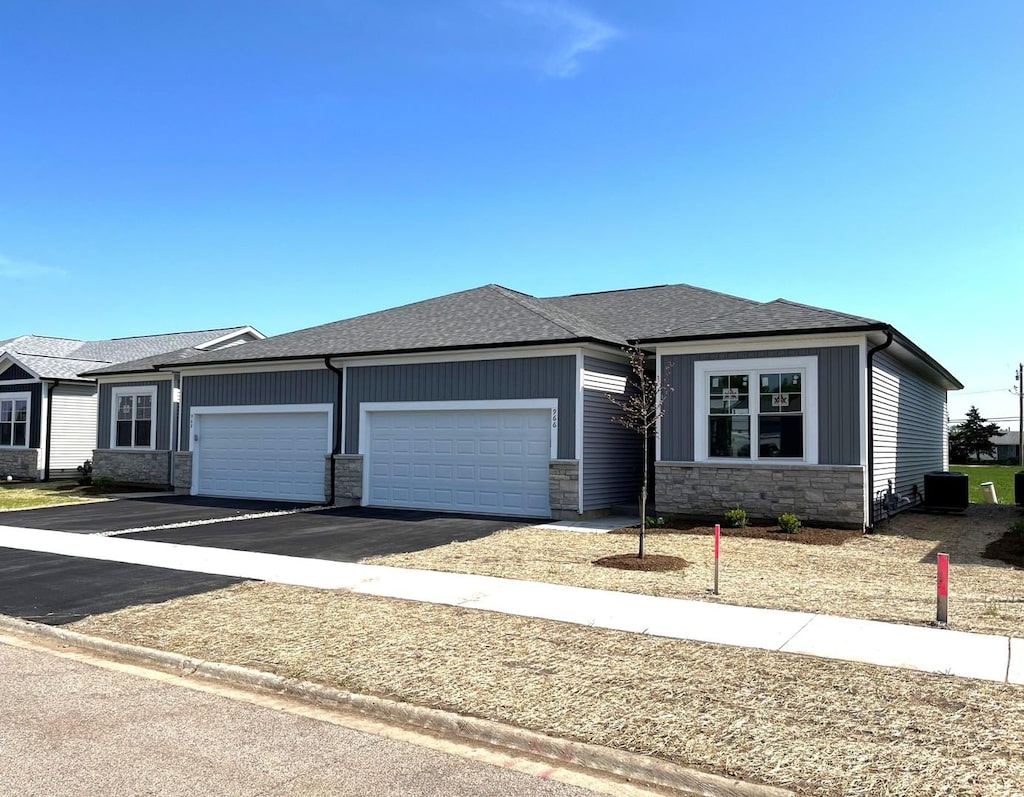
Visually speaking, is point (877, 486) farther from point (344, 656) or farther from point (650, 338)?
point (344, 656)

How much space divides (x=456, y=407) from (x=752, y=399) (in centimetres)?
664

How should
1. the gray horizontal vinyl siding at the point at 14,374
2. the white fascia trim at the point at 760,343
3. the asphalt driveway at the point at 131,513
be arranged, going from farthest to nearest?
the gray horizontal vinyl siding at the point at 14,374, the asphalt driveway at the point at 131,513, the white fascia trim at the point at 760,343

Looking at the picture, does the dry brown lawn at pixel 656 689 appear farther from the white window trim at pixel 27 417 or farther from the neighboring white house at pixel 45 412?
the white window trim at pixel 27 417

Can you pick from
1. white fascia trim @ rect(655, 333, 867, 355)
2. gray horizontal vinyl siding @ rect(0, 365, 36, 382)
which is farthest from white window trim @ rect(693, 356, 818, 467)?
gray horizontal vinyl siding @ rect(0, 365, 36, 382)

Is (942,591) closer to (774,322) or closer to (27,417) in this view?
(774,322)

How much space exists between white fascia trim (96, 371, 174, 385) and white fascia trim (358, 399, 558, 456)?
862 cm

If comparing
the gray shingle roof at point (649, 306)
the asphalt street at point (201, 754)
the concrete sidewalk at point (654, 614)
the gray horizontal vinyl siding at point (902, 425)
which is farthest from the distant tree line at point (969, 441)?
the asphalt street at point (201, 754)

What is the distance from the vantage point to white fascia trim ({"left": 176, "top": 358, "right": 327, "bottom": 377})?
68.8ft

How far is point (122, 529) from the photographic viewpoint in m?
15.3

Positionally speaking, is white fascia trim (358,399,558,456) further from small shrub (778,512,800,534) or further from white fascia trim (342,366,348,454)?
small shrub (778,512,800,534)

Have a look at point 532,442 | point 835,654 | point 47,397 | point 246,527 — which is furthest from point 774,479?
point 47,397

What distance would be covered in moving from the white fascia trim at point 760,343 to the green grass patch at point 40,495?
16.2 meters

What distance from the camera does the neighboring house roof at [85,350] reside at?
3103 centimetres

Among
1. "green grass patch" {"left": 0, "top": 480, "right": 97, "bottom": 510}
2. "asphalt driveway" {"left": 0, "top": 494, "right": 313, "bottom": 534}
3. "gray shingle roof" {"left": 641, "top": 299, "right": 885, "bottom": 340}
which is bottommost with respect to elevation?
"green grass patch" {"left": 0, "top": 480, "right": 97, "bottom": 510}
